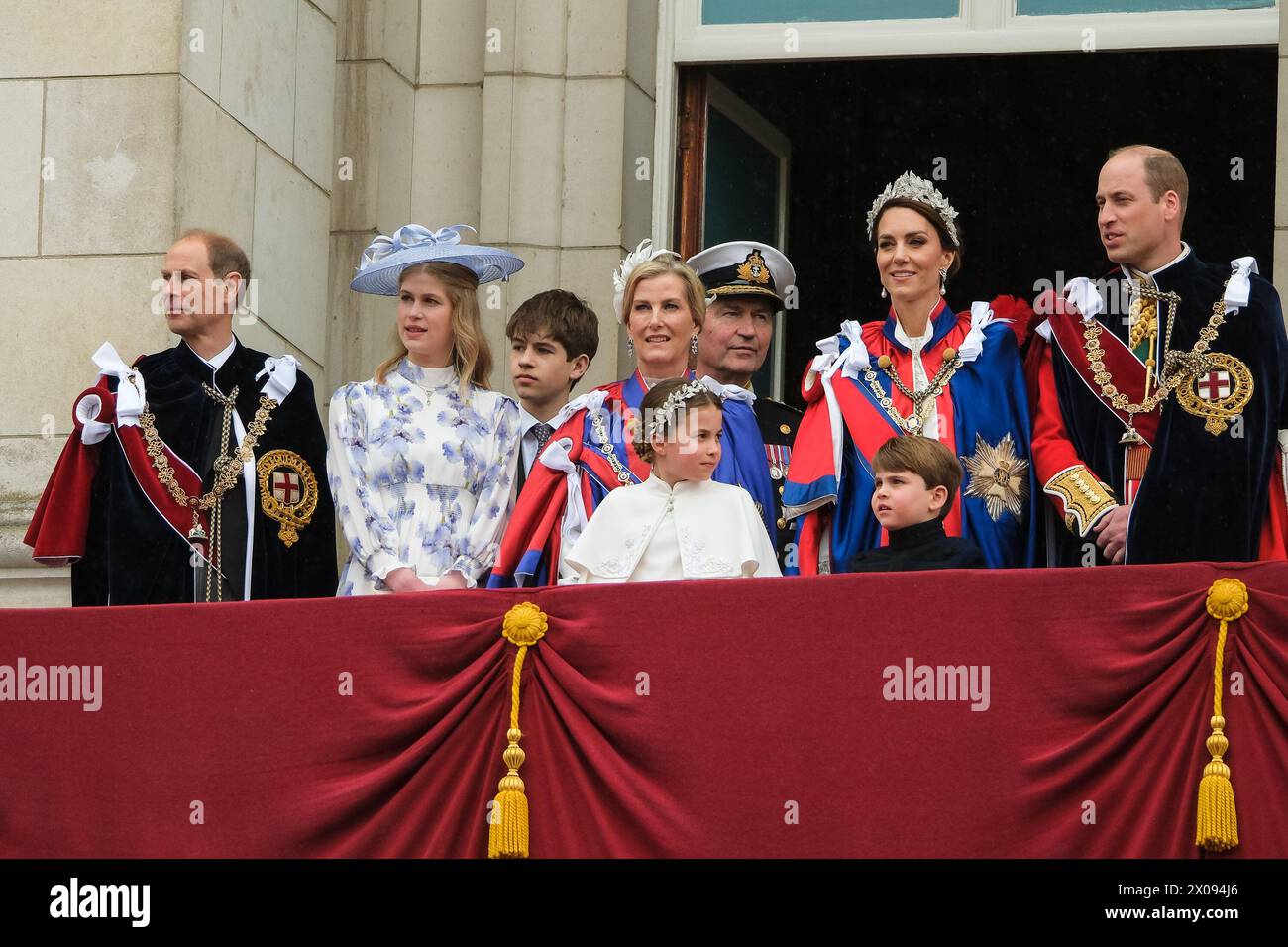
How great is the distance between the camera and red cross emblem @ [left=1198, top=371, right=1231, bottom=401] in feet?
25.5

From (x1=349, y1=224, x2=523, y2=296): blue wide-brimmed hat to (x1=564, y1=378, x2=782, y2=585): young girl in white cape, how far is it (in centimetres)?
116

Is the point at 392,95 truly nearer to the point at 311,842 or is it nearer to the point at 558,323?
the point at 558,323

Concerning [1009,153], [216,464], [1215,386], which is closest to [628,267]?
[216,464]

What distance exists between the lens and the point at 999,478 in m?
7.94

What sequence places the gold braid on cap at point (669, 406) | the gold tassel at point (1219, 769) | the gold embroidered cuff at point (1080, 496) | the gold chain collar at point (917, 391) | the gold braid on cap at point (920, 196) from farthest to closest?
the gold braid on cap at point (920, 196), the gold chain collar at point (917, 391), the gold braid on cap at point (669, 406), the gold embroidered cuff at point (1080, 496), the gold tassel at point (1219, 769)

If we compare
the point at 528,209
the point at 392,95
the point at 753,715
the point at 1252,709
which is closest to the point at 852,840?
the point at 753,715

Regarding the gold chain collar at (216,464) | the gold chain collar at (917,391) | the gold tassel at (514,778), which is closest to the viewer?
the gold tassel at (514,778)

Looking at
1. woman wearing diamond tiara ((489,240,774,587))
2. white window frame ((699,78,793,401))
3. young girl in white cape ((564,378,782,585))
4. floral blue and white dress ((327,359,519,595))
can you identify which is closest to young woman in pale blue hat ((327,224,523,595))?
floral blue and white dress ((327,359,519,595))

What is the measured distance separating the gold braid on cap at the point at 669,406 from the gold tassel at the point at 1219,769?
1909 mm

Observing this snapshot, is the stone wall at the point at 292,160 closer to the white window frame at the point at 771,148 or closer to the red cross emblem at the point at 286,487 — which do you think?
the white window frame at the point at 771,148

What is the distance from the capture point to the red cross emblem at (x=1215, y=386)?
7770mm

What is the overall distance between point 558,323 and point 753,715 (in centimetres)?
235

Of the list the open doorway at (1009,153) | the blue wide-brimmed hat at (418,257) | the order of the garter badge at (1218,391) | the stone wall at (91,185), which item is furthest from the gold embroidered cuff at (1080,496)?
the open doorway at (1009,153)

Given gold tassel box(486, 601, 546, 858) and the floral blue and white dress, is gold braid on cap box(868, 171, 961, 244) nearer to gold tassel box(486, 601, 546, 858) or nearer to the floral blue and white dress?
the floral blue and white dress
